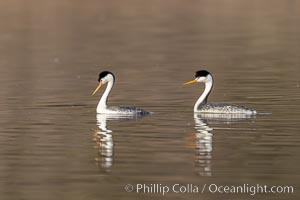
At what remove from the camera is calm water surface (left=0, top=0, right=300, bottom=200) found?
1683cm

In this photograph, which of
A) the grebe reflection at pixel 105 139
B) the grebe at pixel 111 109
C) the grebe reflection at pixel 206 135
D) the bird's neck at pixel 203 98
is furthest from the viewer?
the bird's neck at pixel 203 98

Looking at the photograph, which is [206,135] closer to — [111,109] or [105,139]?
[105,139]

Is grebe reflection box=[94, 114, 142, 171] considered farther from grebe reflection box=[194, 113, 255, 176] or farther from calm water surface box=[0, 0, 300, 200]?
grebe reflection box=[194, 113, 255, 176]

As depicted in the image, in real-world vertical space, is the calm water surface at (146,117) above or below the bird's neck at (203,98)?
below

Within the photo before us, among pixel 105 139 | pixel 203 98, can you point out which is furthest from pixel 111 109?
pixel 105 139

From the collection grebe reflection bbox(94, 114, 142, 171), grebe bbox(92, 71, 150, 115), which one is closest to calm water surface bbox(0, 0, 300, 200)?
grebe reflection bbox(94, 114, 142, 171)

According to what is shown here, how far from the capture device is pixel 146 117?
22734 millimetres

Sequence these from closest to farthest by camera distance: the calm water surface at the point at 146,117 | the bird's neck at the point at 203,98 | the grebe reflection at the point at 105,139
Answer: the calm water surface at the point at 146,117 < the grebe reflection at the point at 105,139 < the bird's neck at the point at 203,98

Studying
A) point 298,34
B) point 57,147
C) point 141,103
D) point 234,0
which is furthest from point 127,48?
point 234,0

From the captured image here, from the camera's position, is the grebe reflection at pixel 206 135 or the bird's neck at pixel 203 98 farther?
the bird's neck at pixel 203 98

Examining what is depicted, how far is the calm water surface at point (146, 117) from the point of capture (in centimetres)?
1683

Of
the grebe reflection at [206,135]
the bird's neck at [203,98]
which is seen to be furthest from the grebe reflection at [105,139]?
the bird's neck at [203,98]

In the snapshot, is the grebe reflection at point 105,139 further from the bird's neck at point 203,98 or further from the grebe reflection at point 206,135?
the bird's neck at point 203,98

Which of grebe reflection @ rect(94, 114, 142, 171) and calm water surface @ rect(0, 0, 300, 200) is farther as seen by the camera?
grebe reflection @ rect(94, 114, 142, 171)
